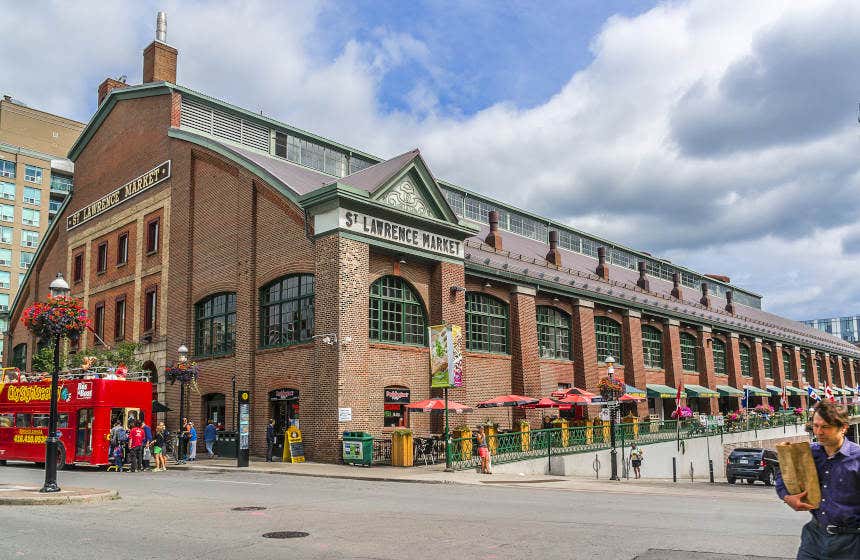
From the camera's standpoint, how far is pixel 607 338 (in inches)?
1762

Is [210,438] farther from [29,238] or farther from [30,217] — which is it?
[30,217]

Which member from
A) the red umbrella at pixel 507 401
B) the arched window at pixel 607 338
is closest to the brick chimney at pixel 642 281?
the arched window at pixel 607 338

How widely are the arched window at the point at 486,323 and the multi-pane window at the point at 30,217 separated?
7004 cm

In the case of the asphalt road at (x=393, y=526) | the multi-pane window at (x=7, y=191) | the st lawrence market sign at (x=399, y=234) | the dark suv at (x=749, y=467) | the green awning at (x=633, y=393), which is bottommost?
the dark suv at (x=749, y=467)

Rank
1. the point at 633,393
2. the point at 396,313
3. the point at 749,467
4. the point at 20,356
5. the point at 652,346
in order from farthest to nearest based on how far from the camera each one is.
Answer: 1. the point at 20,356
2. the point at 652,346
3. the point at 633,393
4. the point at 749,467
5. the point at 396,313

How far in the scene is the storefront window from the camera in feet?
95.0

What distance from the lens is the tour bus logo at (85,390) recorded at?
25.7 meters

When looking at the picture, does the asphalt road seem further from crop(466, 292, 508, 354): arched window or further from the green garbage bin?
crop(466, 292, 508, 354): arched window

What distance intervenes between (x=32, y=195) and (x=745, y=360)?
7862 cm

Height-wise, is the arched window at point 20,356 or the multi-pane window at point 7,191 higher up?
the multi-pane window at point 7,191

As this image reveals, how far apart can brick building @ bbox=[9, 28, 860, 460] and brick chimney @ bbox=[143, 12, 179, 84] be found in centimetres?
15

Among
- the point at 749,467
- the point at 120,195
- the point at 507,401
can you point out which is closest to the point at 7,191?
the point at 120,195

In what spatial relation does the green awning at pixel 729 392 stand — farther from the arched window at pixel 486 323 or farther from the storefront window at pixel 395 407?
the storefront window at pixel 395 407

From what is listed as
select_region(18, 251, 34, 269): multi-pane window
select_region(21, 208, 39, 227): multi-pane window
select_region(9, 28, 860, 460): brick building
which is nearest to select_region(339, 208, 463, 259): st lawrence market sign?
select_region(9, 28, 860, 460): brick building
